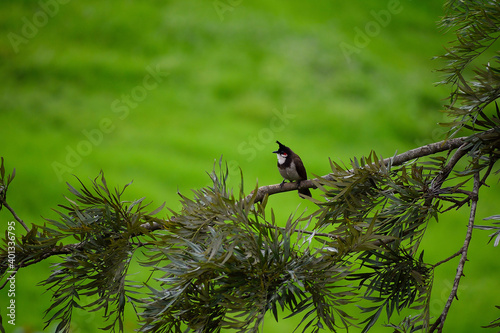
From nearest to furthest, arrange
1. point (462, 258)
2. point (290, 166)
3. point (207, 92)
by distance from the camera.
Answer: point (462, 258) < point (290, 166) < point (207, 92)

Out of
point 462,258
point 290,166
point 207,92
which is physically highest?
point 207,92

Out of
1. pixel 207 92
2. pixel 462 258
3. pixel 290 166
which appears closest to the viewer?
pixel 462 258

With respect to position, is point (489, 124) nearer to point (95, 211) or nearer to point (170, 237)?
point (170, 237)

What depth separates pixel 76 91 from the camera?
383cm

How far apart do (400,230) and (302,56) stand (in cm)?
310

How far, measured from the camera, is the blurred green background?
3.35 metres

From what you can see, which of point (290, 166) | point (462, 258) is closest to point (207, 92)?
point (290, 166)

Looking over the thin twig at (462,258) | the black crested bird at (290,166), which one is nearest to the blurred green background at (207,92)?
the black crested bird at (290,166)

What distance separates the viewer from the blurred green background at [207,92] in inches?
132

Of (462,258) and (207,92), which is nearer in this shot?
(462,258)

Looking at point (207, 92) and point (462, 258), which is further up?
point (207, 92)

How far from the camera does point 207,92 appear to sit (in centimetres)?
375

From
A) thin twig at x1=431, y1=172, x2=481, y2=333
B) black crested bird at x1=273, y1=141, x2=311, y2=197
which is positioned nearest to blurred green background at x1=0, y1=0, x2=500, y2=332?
black crested bird at x1=273, y1=141, x2=311, y2=197

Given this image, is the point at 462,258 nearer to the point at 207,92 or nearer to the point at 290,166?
the point at 290,166
